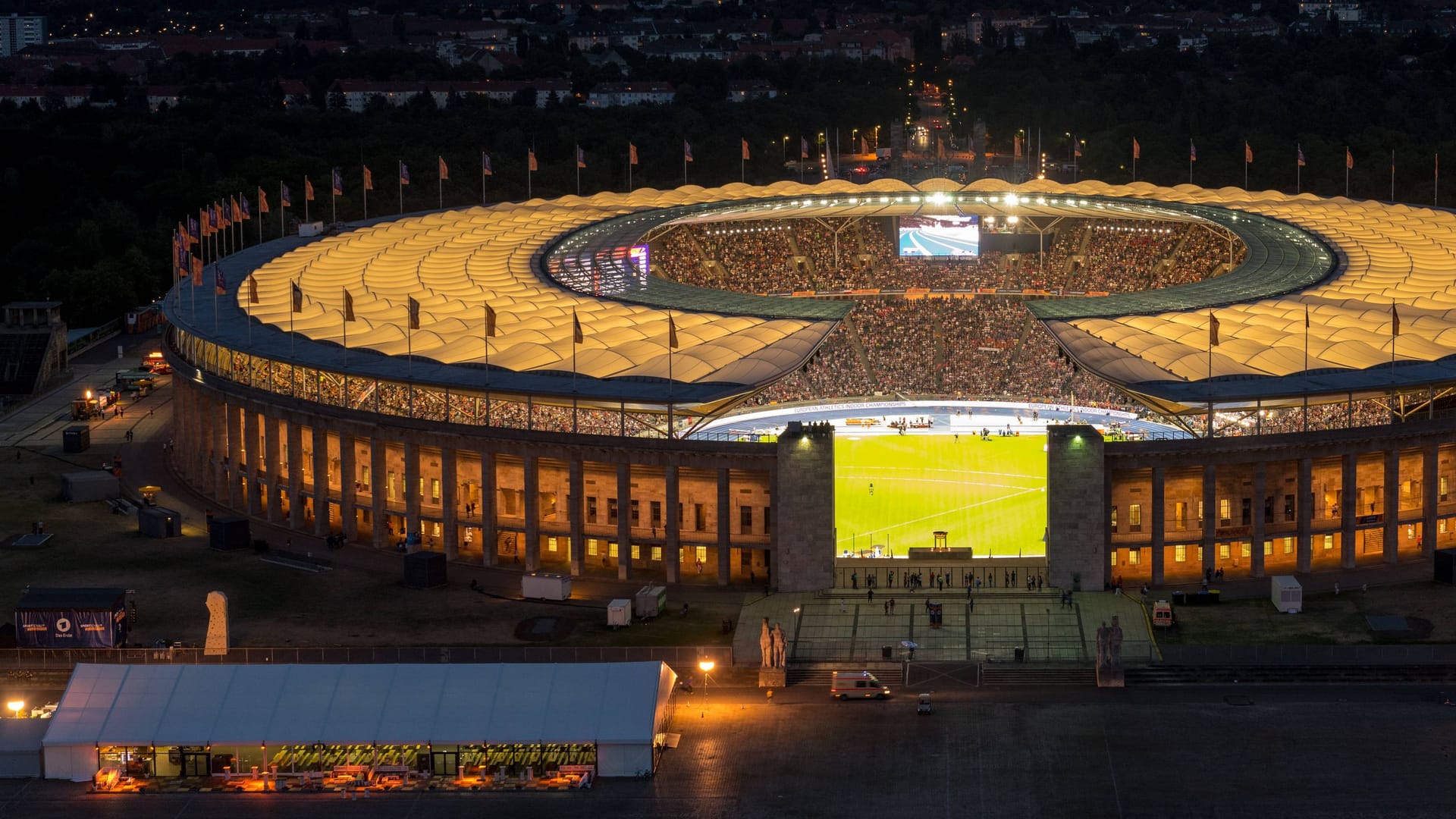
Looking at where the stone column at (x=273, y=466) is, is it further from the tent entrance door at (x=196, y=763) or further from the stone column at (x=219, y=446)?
the tent entrance door at (x=196, y=763)

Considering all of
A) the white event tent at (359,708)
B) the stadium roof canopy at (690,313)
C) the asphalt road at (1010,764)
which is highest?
the stadium roof canopy at (690,313)

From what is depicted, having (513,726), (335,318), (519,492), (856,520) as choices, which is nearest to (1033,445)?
(856,520)

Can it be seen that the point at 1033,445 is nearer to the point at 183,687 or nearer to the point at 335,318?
the point at 335,318

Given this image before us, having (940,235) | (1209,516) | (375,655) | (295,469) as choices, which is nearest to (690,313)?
(295,469)

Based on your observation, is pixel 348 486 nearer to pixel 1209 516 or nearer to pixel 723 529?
pixel 723 529

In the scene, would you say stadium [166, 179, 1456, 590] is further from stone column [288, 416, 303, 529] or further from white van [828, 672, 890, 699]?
white van [828, 672, 890, 699]

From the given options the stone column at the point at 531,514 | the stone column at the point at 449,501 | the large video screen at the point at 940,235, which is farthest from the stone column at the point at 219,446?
the large video screen at the point at 940,235
